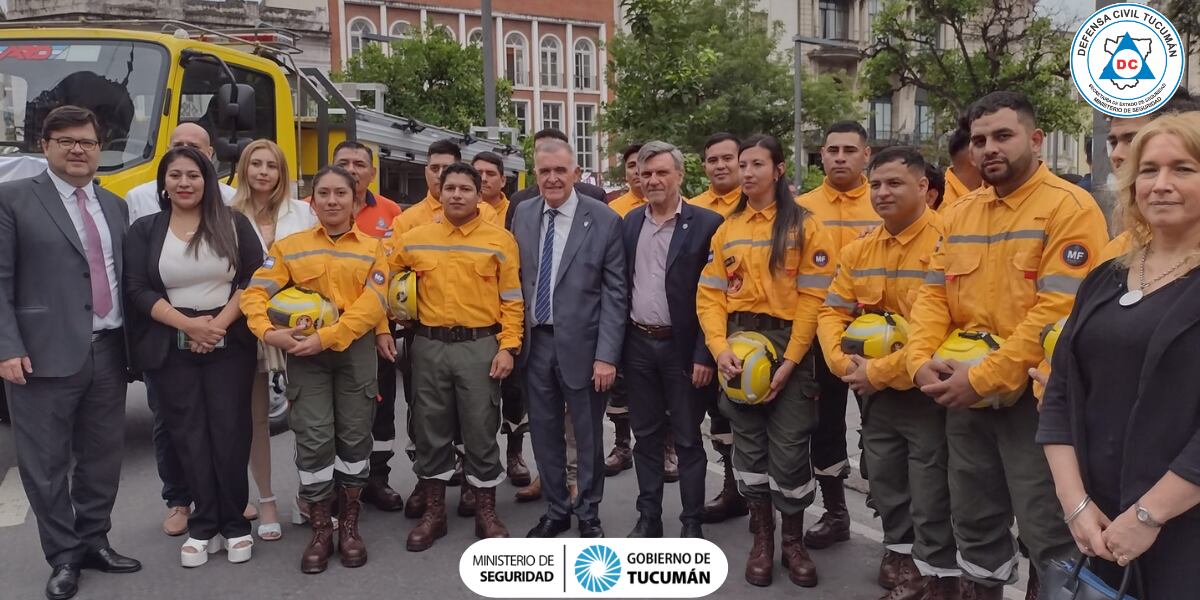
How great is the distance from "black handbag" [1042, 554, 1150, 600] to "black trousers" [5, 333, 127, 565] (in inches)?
160

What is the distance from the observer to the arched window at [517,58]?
50.4 m

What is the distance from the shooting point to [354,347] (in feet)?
16.1

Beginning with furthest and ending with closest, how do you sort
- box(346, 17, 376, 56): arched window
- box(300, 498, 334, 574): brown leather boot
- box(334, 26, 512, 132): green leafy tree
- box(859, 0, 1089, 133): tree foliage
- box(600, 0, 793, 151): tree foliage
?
box(346, 17, 376, 56): arched window → box(334, 26, 512, 132): green leafy tree → box(859, 0, 1089, 133): tree foliage → box(600, 0, 793, 151): tree foliage → box(300, 498, 334, 574): brown leather boot

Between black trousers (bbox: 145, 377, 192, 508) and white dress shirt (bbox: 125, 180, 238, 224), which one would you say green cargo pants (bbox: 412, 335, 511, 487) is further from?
white dress shirt (bbox: 125, 180, 238, 224)

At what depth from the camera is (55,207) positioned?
4.45m

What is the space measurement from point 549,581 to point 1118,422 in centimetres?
287

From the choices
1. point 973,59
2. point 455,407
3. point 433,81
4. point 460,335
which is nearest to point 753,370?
point 460,335

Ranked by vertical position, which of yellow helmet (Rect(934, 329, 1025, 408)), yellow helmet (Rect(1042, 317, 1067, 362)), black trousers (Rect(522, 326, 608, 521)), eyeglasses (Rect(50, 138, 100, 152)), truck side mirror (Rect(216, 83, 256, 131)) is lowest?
black trousers (Rect(522, 326, 608, 521))

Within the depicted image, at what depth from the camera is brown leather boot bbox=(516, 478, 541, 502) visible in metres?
5.90

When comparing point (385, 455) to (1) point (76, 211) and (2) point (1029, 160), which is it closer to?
(1) point (76, 211)

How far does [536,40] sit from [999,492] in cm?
4936

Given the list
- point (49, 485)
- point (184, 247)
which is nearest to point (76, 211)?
point (184, 247)

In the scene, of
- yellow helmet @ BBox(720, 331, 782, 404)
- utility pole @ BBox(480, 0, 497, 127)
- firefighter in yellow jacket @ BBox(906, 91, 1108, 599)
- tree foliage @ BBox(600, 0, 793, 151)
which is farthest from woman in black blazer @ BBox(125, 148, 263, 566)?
utility pole @ BBox(480, 0, 497, 127)

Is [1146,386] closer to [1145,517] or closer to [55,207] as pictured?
[1145,517]
